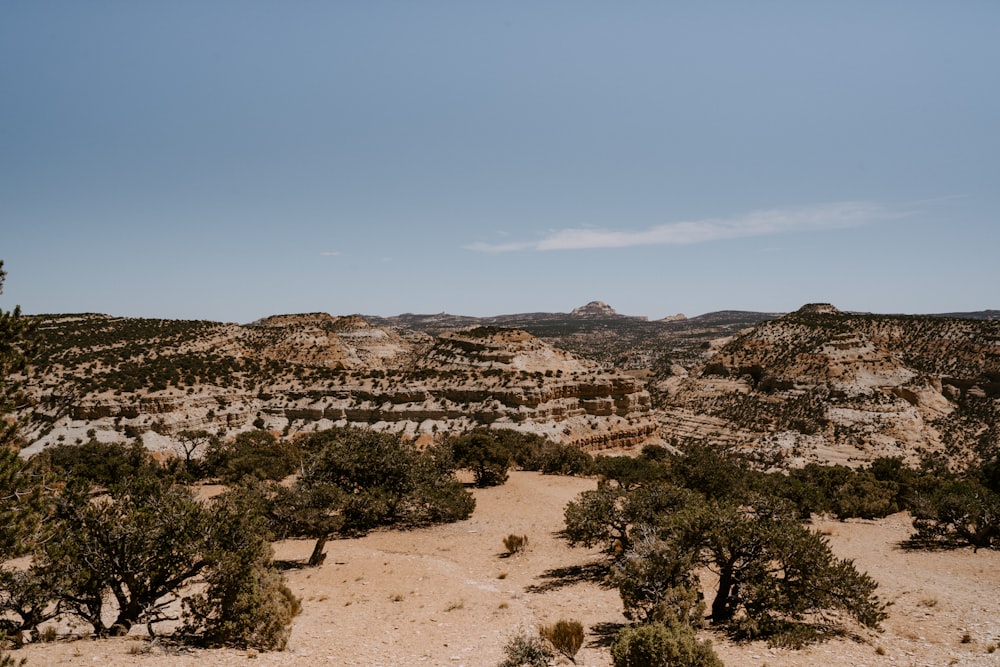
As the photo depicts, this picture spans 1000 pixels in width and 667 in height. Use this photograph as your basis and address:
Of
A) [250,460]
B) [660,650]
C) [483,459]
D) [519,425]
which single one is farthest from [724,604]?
[519,425]

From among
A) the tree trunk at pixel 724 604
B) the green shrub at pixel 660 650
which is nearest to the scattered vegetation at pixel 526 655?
the green shrub at pixel 660 650

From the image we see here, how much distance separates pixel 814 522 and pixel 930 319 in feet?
308

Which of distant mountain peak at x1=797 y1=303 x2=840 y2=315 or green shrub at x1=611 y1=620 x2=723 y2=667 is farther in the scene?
distant mountain peak at x1=797 y1=303 x2=840 y2=315

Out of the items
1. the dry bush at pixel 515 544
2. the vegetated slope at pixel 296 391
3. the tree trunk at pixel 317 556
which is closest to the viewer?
the tree trunk at pixel 317 556

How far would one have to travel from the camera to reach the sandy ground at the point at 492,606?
1056cm

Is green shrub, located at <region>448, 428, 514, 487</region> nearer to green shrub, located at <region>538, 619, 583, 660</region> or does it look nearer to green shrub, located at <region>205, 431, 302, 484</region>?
green shrub, located at <region>205, 431, 302, 484</region>

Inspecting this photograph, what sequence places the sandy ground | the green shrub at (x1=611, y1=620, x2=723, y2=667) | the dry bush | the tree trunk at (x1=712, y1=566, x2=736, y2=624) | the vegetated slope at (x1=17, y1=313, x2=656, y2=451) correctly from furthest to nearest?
1. the vegetated slope at (x1=17, y1=313, x2=656, y2=451)
2. the dry bush
3. the tree trunk at (x1=712, y1=566, x2=736, y2=624)
4. the sandy ground
5. the green shrub at (x1=611, y1=620, x2=723, y2=667)

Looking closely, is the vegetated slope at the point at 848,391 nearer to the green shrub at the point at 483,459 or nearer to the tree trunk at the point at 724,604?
the green shrub at the point at 483,459

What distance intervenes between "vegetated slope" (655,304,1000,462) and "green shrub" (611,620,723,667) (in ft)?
186

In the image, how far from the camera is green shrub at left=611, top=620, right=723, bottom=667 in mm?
8492

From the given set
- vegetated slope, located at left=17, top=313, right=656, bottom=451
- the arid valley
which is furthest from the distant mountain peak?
vegetated slope, located at left=17, top=313, right=656, bottom=451

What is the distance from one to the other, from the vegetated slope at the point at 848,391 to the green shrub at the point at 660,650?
56.7 meters

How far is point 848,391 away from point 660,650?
76.2m

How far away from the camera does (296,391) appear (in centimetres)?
5341
